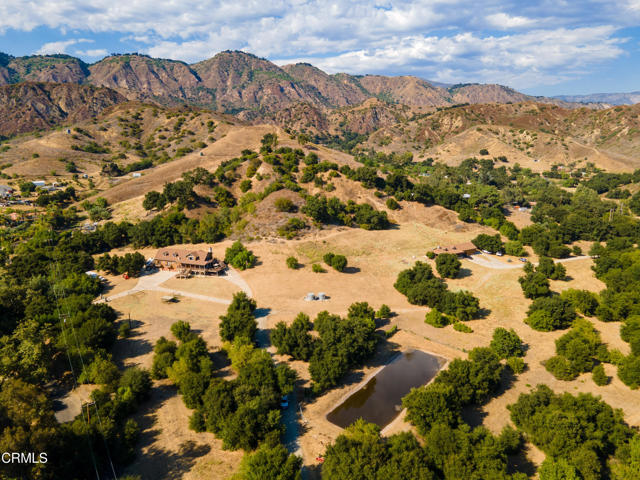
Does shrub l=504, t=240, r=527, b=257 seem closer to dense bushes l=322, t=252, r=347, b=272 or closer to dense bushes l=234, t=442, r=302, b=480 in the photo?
dense bushes l=322, t=252, r=347, b=272

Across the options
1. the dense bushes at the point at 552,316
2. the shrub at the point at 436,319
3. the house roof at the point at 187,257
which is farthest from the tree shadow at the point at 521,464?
the house roof at the point at 187,257

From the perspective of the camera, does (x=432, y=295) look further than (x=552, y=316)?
Yes

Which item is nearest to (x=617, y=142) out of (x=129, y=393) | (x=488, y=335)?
(x=488, y=335)

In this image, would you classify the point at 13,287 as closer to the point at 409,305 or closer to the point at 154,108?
the point at 409,305

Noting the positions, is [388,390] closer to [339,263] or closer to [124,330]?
[339,263]

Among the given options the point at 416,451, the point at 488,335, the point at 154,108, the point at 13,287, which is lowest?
the point at 488,335

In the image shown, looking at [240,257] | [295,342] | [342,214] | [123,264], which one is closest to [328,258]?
[240,257]
